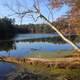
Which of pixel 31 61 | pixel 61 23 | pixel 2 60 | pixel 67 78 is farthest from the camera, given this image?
pixel 61 23

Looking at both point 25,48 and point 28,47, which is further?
point 28,47

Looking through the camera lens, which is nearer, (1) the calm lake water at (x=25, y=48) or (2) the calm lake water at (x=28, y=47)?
(1) the calm lake water at (x=25, y=48)

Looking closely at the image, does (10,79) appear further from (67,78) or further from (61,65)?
(61,65)

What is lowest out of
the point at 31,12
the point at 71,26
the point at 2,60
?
the point at 2,60

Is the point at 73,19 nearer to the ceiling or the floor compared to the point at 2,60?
nearer to the ceiling

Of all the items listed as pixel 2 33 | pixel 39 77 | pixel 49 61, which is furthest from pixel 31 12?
pixel 2 33

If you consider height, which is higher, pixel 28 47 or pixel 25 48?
pixel 25 48

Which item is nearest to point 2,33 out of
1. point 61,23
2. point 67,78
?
point 61,23

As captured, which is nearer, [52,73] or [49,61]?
[52,73]

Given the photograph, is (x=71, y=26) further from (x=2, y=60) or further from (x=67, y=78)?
(x=67, y=78)

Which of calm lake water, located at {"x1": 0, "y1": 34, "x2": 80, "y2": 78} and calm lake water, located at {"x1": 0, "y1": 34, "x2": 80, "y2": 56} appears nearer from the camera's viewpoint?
calm lake water, located at {"x1": 0, "y1": 34, "x2": 80, "y2": 78}

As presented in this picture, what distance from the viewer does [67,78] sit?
41.1 ft

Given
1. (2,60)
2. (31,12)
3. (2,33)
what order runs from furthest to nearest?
(2,33) → (2,60) → (31,12)

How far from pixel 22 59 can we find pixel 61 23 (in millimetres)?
6077
